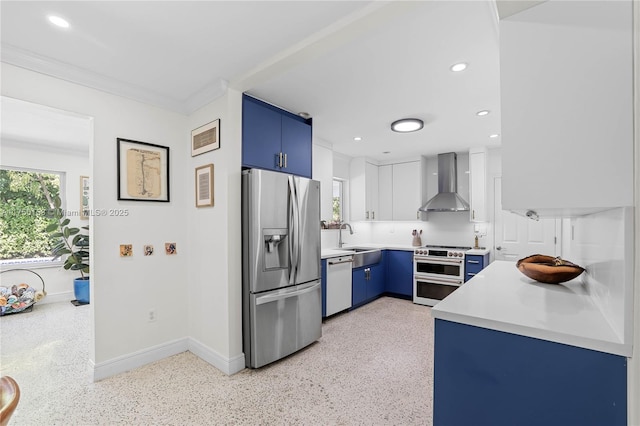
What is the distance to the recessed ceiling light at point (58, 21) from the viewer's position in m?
1.71

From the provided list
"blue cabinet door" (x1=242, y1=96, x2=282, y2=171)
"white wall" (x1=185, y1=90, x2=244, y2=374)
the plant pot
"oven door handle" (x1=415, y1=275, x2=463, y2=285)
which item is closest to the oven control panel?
"oven door handle" (x1=415, y1=275, x2=463, y2=285)

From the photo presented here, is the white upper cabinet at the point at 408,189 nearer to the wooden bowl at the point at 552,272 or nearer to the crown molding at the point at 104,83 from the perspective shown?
the wooden bowl at the point at 552,272

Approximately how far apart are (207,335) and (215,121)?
77.3 inches

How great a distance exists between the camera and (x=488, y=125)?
360 cm

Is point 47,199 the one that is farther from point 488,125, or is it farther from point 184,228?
point 488,125

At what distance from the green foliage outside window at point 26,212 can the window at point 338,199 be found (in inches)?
178

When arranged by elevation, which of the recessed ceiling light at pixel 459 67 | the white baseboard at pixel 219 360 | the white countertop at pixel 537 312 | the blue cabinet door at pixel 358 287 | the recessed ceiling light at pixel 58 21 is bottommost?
the white baseboard at pixel 219 360

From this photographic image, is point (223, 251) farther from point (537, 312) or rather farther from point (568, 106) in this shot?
point (568, 106)

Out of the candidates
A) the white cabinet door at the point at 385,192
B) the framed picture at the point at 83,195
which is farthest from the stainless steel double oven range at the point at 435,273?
the framed picture at the point at 83,195

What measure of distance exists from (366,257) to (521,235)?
241 cm

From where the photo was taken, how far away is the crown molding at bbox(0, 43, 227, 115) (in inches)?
79.9

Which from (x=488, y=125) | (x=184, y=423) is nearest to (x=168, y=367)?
(x=184, y=423)

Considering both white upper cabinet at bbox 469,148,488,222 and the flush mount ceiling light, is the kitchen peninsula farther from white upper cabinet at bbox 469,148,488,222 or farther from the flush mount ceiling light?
white upper cabinet at bbox 469,148,488,222

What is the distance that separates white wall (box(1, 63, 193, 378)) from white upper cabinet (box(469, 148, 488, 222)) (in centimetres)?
412
